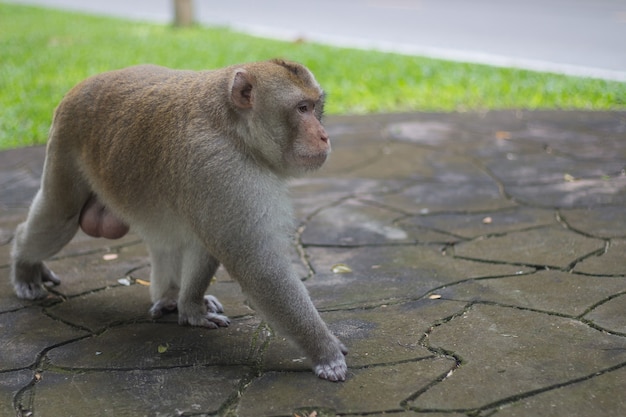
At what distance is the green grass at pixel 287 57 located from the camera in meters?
9.41

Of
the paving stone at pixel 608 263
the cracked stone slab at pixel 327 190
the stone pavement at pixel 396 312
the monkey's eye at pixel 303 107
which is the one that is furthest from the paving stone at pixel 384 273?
the monkey's eye at pixel 303 107

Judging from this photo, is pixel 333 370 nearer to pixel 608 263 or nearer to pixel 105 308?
pixel 105 308

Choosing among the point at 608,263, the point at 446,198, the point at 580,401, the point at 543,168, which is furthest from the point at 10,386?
the point at 543,168

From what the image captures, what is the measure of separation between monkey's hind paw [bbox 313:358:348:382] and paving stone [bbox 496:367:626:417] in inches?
27.7

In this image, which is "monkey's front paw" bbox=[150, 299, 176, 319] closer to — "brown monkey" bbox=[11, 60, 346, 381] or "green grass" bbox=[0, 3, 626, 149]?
"brown monkey" bbox=[11, 60, 346, 381]

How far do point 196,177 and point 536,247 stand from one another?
243 centimetres

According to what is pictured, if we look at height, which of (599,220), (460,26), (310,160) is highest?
(310,160)

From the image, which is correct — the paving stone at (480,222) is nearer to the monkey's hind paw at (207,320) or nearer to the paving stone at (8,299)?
the monkey's hind paw at (207,320)

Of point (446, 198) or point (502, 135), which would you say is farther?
point (502, 135)

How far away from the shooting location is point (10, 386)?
377 cm

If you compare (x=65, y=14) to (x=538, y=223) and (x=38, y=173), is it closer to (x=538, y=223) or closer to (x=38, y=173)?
(x=38, y=173)

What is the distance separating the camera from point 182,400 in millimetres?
3574

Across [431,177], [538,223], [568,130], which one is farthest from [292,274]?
[568,130]

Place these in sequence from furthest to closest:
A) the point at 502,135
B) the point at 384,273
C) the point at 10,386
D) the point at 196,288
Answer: the point at 502,135, the point at 384,273, the point at 196,288, the point at 10,386
